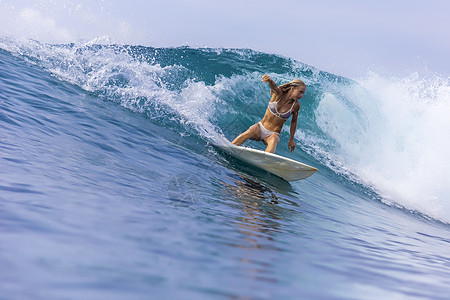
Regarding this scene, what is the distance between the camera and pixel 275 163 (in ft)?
26.3

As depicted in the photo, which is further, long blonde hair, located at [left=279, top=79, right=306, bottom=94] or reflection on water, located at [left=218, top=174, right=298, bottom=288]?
long blonde hair, located at [left=279, top=79, right=306, bottom=94]

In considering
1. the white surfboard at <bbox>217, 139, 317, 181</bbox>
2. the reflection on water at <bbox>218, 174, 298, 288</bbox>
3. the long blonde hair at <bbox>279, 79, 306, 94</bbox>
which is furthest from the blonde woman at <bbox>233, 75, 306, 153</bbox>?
the reflection on water at <bbox>218, 174, 298, 288</bbox>

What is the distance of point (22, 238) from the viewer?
2572 mm

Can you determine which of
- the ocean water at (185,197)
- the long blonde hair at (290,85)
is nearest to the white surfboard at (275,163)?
the ocean water at (185,197)

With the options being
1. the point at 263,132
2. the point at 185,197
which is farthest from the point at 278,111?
the point at 185,197

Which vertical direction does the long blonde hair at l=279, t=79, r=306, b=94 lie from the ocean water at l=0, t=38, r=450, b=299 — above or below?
above

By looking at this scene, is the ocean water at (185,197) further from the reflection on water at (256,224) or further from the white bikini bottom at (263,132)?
the white bikini bottom at (263,132)

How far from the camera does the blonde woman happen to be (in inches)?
319

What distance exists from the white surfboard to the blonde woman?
0.95ft

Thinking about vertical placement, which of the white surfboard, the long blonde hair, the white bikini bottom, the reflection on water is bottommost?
the reflection on water

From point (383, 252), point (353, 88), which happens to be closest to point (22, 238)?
point (383, 252)

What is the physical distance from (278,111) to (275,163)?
1.07 metres

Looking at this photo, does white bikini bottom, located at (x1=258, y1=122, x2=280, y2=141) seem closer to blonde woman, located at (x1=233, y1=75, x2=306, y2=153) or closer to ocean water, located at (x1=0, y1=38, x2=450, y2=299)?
blonde woman, located at (x1=233, y1=75, x2=306, y2=153)

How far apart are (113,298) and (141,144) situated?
614 cm
